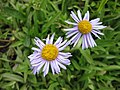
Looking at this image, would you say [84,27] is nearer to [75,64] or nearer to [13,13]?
[75,64]

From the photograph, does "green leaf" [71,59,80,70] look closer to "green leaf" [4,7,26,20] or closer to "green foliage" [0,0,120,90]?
"green foliage" [0,0,120,90]

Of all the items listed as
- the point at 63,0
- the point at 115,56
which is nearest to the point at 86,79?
the point at 115,56

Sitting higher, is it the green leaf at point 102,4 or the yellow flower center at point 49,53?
the green leaf at point 102,4

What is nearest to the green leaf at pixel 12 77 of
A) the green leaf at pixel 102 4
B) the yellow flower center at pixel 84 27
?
the yellow flower center at pixel 84 27

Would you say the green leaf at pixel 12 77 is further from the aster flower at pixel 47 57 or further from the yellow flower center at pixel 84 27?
the yellow flower center at pixel 84 27

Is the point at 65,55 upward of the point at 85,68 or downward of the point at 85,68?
upward

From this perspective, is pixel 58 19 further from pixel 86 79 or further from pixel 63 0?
pixel 86 79

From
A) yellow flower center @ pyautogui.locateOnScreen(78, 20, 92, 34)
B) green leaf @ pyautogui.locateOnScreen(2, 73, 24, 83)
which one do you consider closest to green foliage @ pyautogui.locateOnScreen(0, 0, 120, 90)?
green leaf @ pyautogui.locateOnScreen(2, 73, 24, 83)
